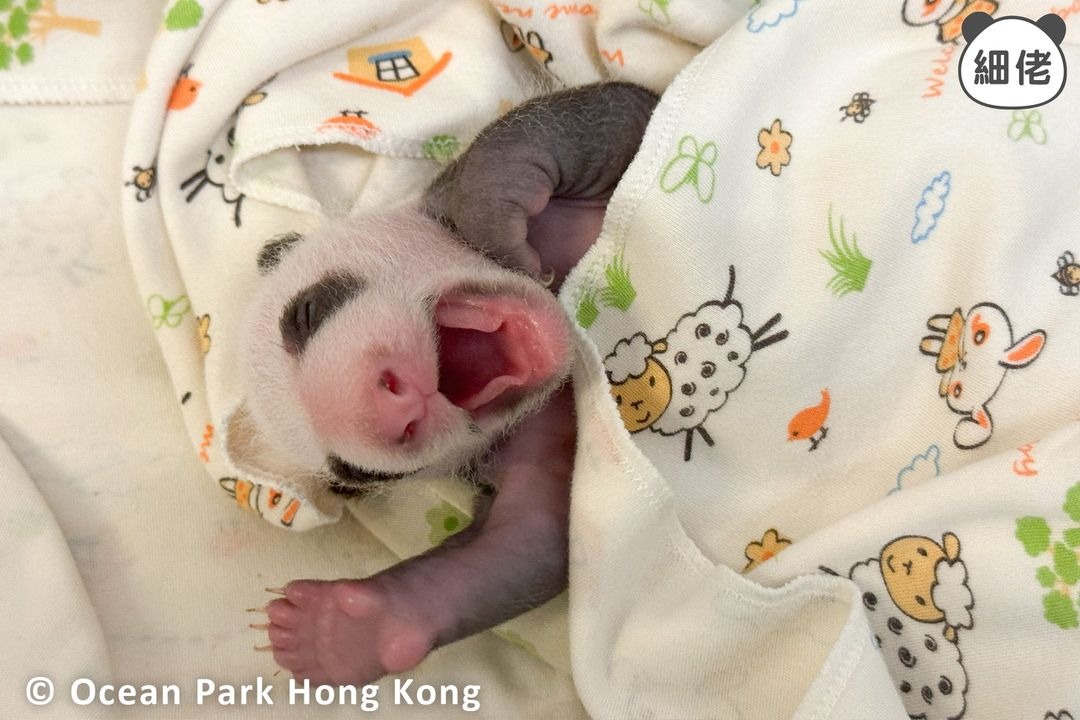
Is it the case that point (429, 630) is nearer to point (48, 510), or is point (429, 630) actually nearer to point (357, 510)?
point (357, 510)

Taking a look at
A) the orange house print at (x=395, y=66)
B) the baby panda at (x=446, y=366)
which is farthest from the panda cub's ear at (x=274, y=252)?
the orange house print at (x=395, y=66)

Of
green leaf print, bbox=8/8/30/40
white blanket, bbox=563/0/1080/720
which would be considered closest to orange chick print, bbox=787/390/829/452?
white blanket, bbox=563/0/1080/720

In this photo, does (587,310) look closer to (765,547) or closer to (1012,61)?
(765,547)

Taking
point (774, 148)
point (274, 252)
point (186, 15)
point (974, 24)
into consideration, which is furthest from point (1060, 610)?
point (186, 15)

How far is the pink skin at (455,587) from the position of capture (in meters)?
1.06

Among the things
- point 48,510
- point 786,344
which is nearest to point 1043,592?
point 786,344

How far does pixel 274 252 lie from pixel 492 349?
39 centimetres

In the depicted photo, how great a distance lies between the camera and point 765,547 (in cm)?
121

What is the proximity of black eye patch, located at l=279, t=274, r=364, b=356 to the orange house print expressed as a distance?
1.38ft

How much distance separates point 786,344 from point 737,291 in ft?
0.29

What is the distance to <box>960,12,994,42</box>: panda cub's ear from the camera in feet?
4.05

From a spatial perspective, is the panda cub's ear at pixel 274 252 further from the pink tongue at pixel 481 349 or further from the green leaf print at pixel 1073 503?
the green leaf print at pixel 1073 503

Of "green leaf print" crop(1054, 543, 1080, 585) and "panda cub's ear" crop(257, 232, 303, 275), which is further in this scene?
"panda cub's ear" crop(257, 232, 303, 275)

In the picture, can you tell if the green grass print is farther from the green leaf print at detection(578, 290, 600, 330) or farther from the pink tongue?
the pink tongue
